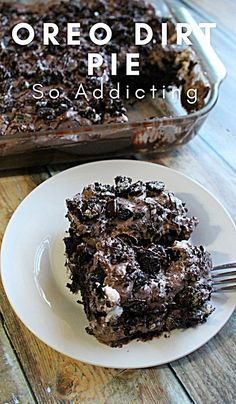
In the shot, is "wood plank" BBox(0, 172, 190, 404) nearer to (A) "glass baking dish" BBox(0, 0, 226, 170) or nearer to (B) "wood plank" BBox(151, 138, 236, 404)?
(B) "wood plank" BBox(151, 138, 236, 404)

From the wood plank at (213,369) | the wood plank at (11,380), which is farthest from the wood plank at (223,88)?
the wood plank at (11,380)

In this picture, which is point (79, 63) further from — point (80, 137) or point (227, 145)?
point (227, 145)

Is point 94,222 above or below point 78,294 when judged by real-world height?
above

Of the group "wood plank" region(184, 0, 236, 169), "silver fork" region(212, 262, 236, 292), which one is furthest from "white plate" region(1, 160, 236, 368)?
"wood plank" region(184, 0, 236, 169)

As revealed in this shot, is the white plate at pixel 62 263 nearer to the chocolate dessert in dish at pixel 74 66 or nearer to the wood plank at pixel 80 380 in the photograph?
the wood plank at pixel 80 380

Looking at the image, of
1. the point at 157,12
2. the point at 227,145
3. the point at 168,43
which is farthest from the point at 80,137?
the point at 157,12

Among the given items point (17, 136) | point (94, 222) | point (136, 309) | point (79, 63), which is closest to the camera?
point (136, 309)
